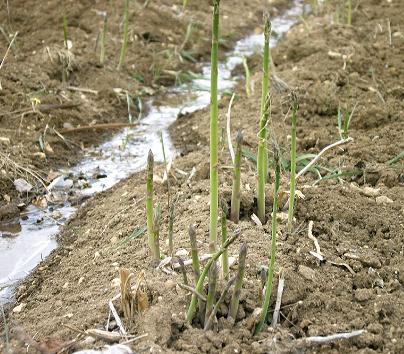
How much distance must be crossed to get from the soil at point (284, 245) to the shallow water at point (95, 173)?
106 mm

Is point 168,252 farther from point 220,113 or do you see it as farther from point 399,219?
point 220,113

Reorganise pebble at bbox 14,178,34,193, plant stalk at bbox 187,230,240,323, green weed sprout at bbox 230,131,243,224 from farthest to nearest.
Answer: pebble at bbox 14,178,34,193, green weed sprout at bbox 230,131,243,224, plant stalk at bbox 187,230,240,323

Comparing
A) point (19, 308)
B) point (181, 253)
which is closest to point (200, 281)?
point (181, 253)

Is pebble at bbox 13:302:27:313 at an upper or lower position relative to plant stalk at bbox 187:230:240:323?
lower

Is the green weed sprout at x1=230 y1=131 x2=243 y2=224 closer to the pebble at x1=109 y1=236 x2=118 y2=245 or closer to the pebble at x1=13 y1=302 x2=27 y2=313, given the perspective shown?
the pebble at x1=109 y1=236 x2=118 y2=245

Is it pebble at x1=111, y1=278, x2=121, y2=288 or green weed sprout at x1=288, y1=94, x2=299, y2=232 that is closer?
green weed sprout at x1=288, y1=94, x2=299, y2=232

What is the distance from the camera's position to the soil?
207 cm

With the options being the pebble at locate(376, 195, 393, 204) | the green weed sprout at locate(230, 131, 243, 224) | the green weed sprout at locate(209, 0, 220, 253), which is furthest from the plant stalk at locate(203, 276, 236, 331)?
the pebble at locate(376, 195, 393, 204)

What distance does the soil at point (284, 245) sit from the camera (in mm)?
2070

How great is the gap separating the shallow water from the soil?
0.11 metres

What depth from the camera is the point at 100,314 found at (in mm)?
2174

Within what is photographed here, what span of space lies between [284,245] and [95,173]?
164 cm

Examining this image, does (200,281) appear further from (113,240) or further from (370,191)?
(370,191)

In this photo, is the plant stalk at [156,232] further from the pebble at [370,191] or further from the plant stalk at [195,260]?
the pebble at [370,191]
